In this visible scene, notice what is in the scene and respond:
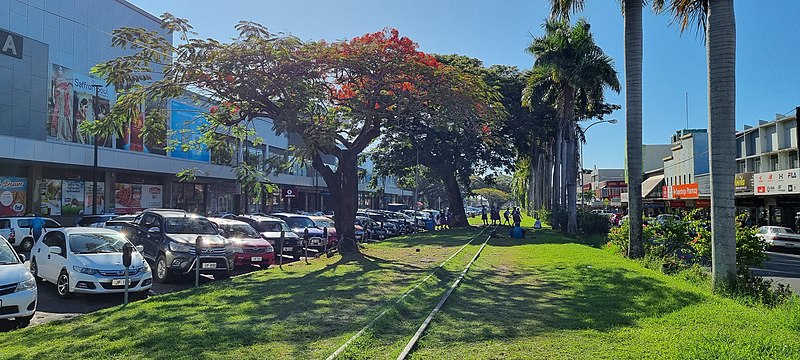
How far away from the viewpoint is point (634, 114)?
1684 centimetres

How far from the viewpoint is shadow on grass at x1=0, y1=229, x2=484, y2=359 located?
286 inches

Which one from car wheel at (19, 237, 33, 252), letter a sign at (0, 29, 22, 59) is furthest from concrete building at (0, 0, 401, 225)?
car wheel at (19, 237, 33, 252)

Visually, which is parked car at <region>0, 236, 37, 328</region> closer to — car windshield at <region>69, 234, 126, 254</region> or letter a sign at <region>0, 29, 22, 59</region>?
car windshield at <region>69, 234, 126, 254</region>

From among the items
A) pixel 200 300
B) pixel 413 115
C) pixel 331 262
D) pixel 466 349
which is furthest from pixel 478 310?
pixel 413 115

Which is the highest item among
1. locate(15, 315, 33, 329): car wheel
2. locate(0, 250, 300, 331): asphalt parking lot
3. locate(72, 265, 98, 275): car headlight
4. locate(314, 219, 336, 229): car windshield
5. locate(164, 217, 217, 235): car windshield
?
locate(164, 217, 217, 235): car windshield

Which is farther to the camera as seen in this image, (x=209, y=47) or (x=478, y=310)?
(x=209, y=47)

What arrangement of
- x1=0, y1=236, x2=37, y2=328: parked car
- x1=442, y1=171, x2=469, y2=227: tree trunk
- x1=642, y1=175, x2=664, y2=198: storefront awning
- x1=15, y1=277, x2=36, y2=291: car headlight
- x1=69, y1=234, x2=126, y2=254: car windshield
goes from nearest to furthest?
x1=0, y1=236, x2=37, y2=328: parked car, x1=15, y1=277, x2=36, y2=291: car headlight, x1=69, y1=234, x2=126, y2=254: car windshield, x1=442, y1=171, x2=469, y2=227: tree trunk, x1=642, y1=175, x2=664, y2=198: storefront awning

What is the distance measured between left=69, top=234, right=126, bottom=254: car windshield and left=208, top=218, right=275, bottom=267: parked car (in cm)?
347

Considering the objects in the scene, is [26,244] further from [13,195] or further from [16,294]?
[16,294]

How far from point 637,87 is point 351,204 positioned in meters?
10.3

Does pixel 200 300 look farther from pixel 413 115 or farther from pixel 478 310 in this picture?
pixel 413 115

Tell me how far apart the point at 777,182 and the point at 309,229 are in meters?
28.3

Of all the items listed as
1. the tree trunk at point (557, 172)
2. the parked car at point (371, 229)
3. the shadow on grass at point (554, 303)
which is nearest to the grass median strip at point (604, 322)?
the shadow on grass at point (554, 303)

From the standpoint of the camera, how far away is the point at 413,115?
21219 millimetres
